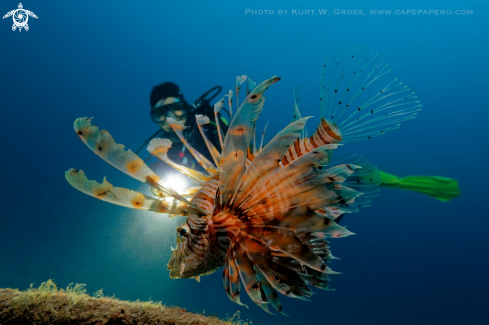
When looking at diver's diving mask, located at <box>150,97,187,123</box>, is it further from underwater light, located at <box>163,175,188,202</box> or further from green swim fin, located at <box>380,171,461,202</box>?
green swim fin, located at <box>380,171,461,202</box>

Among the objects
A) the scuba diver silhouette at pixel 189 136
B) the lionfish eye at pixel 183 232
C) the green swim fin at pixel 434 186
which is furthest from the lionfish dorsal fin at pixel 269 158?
the green swim fin at pixel 434 186

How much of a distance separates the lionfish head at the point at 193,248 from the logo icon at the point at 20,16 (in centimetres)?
3080

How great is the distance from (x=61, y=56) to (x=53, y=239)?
2331cm

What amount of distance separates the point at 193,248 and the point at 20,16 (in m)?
35.1

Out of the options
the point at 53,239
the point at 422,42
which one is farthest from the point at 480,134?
the point at 53,239

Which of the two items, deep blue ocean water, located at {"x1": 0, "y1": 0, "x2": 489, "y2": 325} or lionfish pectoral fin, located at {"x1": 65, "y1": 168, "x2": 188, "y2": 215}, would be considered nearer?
lionfish pectoral fin, located at {"x1": 65, "y1": 168, "x2": 188, "y2": 215}

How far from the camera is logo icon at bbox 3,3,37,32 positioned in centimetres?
2167

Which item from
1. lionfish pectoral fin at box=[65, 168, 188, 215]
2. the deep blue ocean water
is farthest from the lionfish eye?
the deep blue ocean water

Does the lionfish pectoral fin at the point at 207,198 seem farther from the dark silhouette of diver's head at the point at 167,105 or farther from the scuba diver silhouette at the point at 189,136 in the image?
the dark silhouette of diver's head at the point at 167,105

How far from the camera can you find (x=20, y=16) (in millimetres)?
23797

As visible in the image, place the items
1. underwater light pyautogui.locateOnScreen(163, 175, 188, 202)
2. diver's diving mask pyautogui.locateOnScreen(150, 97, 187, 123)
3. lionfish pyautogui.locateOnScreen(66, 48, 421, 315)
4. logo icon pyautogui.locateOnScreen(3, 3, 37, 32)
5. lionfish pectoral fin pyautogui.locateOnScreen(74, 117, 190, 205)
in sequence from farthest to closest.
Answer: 1. logo icon pyautogui.locateOnScreen(3, 3, 37, 32)
2. diver's diving mask pyautogui.locateOnScreen(150, 97, 187, 123)
3. underwater light pyautogui.locateOnScreen(163, 175, 188, 202)
4. lionfish pyautogui.locateOnScreen(66, 48, 421, 315)
5. lionfish pectoral fin pyautogui.locateOnScreen(74, 117, 190, 205)

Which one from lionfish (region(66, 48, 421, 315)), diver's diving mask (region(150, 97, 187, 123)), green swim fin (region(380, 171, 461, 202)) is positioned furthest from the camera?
green swim fin (region(380, 171, 461, 202))

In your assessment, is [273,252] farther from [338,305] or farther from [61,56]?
[61,56]

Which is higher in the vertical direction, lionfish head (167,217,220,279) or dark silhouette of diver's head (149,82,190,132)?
dark silhouette of diver's head (149,82,190,132)
